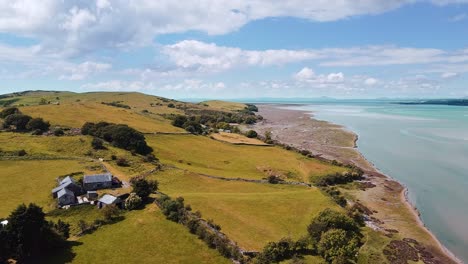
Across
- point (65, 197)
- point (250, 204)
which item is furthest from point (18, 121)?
point (250, 204)

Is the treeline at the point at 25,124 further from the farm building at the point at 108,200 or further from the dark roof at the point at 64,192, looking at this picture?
the farm building at the point at 108,200

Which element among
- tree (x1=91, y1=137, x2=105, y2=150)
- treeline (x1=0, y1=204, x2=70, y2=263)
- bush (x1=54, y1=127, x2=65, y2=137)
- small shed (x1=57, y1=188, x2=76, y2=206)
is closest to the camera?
treeline (x1=0, y1=204, x2=70, y2=263)

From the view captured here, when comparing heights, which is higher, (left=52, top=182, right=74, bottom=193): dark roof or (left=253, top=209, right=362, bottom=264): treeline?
(left=52, top=182, right=74, bottom=193): dark roof

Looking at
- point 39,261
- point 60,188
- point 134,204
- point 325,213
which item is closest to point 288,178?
point 325,213

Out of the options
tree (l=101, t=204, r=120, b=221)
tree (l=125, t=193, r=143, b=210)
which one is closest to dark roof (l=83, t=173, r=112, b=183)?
tree (l=125, t=193, r=143, b=210)

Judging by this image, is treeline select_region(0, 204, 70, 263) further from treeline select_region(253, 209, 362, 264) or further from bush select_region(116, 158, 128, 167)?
bush select_region(116, 158, 128, 167)

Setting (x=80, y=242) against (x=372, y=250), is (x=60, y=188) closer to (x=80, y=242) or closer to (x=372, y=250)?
(x=80, y=242)

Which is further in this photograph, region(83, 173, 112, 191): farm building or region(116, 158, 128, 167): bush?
region(116, 158, 128, 167): bush
